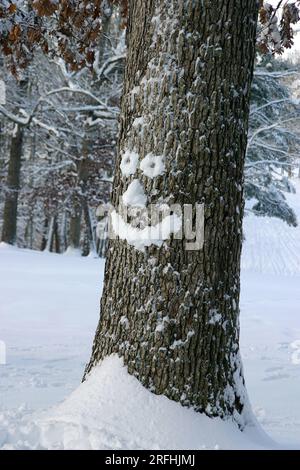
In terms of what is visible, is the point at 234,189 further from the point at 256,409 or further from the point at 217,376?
the point at 256,409

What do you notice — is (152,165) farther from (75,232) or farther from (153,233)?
(75,232)

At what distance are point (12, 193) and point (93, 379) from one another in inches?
584

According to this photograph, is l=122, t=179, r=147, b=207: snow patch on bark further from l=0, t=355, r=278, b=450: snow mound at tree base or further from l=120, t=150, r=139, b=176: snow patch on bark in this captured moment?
Result: l=0, t=355, r=278, b=450: snow mound at tree base

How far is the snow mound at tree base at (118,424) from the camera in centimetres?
259

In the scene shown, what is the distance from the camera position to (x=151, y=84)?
3004 mm

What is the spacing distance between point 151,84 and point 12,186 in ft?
48.1

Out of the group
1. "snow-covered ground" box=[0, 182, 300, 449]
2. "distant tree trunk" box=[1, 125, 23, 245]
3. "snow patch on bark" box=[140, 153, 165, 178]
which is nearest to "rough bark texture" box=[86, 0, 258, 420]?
"snow patch on bark" box=[140, 153, 165, 178]

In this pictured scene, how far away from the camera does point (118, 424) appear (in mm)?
2727

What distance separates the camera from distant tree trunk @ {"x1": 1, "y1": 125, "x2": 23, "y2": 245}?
16897 millimetres

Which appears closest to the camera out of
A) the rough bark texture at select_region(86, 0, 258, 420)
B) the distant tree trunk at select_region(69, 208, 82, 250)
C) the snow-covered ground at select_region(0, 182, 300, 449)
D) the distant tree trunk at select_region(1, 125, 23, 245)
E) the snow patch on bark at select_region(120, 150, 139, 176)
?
the snow-covered ground at select_region(0, 182, 300, 449)

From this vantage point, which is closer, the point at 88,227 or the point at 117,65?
the point at 117,65

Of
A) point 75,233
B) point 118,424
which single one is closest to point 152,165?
point 118,424

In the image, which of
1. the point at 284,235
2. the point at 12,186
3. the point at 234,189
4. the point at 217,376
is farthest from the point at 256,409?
the point at 284,235

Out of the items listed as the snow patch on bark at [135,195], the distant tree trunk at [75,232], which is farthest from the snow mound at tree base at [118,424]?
the distant tree trunk at [75,232]
